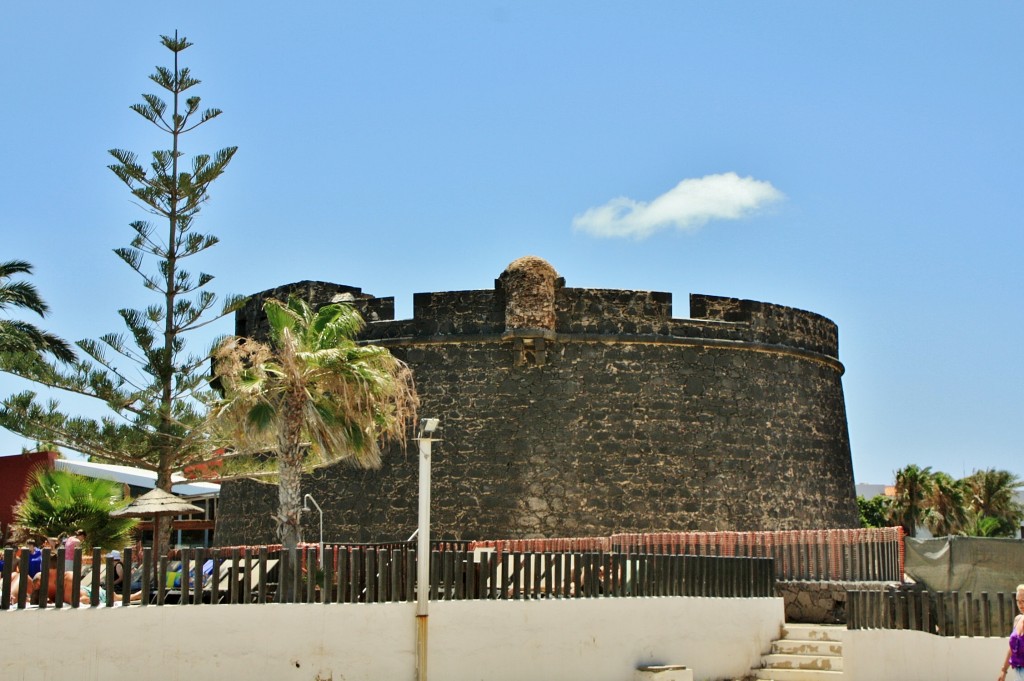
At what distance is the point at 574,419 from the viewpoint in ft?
58.0

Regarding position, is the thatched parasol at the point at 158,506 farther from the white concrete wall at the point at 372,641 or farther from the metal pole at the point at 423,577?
the metal pole at the point at 423,577

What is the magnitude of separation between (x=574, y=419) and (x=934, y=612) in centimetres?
695

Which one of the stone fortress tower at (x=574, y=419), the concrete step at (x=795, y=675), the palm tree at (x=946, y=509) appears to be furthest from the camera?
the palm tree at (x=946, y=509)

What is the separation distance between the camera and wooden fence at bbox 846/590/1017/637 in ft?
37.8

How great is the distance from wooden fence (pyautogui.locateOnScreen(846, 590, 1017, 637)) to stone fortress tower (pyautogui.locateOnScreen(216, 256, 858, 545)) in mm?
6136

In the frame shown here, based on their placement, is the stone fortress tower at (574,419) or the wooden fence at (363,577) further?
the stone fortress tower at (574,419)

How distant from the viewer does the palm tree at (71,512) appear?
54.3ft

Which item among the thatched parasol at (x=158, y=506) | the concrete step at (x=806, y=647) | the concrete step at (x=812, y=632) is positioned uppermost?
the thatched parasol at (x=158, y=506)

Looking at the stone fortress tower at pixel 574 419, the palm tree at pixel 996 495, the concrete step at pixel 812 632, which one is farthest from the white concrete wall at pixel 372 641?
the palm tree at pixel 996 495

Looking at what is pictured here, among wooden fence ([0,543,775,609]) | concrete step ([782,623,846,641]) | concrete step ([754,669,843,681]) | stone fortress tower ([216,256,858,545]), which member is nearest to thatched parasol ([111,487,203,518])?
wooden fence ([0,543,775,609])

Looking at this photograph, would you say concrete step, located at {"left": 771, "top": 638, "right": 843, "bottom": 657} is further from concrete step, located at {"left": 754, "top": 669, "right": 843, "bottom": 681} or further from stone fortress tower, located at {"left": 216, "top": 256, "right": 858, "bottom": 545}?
stone fortress tower, located at {"left": 216, "top": 256, "right": 858, "bottom": 545}

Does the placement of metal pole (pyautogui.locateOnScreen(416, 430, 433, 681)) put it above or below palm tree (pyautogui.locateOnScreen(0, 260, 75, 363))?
below

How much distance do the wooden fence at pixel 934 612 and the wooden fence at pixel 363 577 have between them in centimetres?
166

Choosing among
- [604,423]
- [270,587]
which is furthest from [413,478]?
[270,587]
